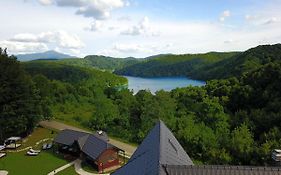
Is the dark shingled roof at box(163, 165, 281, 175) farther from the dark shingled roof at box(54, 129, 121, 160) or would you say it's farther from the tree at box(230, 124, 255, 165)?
the dark shingled roof at box(54, 129, 121, 160)

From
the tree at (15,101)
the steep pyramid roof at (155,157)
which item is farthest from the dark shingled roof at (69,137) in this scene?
the steep pyramid roof at (155,157)

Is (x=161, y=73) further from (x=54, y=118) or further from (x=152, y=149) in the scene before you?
(x=152, y=149)

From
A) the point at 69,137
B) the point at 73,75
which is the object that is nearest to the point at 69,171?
the point at 69,137

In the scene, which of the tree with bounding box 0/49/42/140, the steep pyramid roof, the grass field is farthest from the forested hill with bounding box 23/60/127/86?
the steep pyramid roof

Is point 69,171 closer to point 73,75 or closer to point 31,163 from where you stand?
point 31,163

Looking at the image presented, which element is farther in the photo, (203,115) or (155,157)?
(203,115)

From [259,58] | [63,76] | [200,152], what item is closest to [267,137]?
[200,152]
